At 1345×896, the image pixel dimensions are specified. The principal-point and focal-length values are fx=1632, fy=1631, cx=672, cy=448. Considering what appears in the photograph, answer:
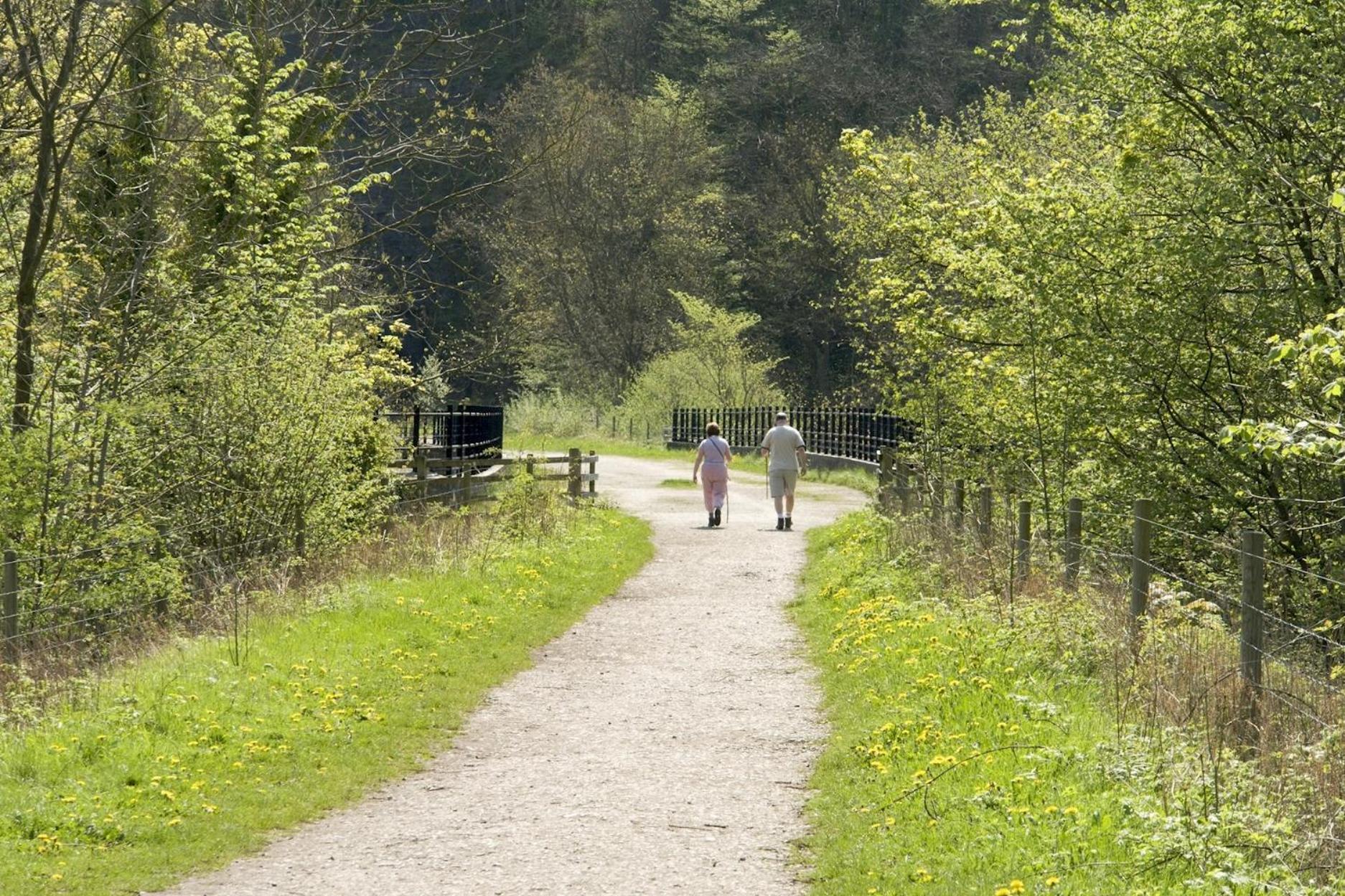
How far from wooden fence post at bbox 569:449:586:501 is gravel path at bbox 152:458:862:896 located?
32.3 ft

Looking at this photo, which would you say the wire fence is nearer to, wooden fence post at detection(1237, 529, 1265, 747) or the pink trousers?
wooden fence post at detection(1237, 529, 1265, 747)

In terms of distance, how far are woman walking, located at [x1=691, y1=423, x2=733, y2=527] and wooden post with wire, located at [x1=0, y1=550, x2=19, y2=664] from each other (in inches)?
525

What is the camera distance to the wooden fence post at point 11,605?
12.2m

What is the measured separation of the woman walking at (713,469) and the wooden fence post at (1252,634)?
16.7 metres

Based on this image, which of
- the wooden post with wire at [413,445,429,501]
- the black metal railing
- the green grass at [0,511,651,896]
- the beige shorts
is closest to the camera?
the green grass at [0,511,651,896]

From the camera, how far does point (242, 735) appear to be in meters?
9.74

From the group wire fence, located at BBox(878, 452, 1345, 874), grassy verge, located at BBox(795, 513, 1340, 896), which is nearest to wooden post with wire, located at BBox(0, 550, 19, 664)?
grassy verge, located at BBox(795, 513, 1340, 896)

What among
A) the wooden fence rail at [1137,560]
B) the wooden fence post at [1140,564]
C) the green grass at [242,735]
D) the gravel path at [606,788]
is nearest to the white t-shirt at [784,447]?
the wooden fence rail at [1137,560]

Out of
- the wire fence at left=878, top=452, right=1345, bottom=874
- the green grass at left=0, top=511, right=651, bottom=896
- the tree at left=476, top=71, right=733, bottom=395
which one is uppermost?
the tree at left=476, top=71, right=733, bottom=395

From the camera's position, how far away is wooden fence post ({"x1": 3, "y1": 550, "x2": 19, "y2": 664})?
1221 cm

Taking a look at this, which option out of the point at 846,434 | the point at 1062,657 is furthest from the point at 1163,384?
the point at 846,434

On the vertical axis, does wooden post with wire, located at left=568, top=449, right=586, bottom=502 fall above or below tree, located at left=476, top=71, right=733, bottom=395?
below

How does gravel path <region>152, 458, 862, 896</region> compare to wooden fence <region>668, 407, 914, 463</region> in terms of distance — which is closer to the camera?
gravel path <region>152, 458, 862, 896</region>

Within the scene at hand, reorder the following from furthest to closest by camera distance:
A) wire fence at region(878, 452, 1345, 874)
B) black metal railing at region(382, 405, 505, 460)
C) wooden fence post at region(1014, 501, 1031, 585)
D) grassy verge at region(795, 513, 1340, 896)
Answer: black metal railing at region(382, 405, 505, 460) < wooden fence post at region(1014, 501, 1031, 585) < wire fence at region(878, 452, 1345, 874) < grassy verge at region(795, 513, 1340, 896)
